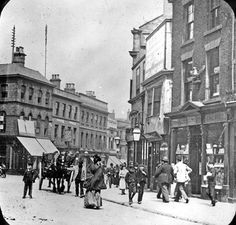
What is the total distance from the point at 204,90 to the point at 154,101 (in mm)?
917

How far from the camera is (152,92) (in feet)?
26.2

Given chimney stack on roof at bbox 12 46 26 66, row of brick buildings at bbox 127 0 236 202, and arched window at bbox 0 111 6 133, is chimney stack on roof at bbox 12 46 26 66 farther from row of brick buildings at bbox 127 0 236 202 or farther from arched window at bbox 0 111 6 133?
row of brick buildings at bbox 127 0 236 202

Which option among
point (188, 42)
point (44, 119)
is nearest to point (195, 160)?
point (188, 42)

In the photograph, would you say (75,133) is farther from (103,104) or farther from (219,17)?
(219,17)

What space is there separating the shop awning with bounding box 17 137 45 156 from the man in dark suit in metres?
2.08

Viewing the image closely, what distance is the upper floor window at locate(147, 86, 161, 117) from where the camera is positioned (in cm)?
774

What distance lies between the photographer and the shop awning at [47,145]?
6.66 m

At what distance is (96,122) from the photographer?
23.4 feet

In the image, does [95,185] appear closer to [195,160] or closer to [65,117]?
[65,117]

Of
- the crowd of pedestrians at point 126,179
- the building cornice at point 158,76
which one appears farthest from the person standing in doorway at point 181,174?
the building cornice at point 158,76

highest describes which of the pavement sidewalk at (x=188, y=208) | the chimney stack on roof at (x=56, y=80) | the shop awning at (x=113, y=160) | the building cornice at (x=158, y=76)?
the building cornice at (x=158, y=76)

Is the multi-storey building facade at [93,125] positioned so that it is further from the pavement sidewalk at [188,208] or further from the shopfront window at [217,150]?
the shopfront window at [217,150]

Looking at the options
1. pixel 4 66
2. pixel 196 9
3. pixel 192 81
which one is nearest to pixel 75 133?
pixel 4 66

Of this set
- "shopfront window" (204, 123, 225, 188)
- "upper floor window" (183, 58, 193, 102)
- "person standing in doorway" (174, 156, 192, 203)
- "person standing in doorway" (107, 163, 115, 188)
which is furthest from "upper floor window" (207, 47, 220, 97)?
"person standing in doorway" (107, 163, 115, 188)
